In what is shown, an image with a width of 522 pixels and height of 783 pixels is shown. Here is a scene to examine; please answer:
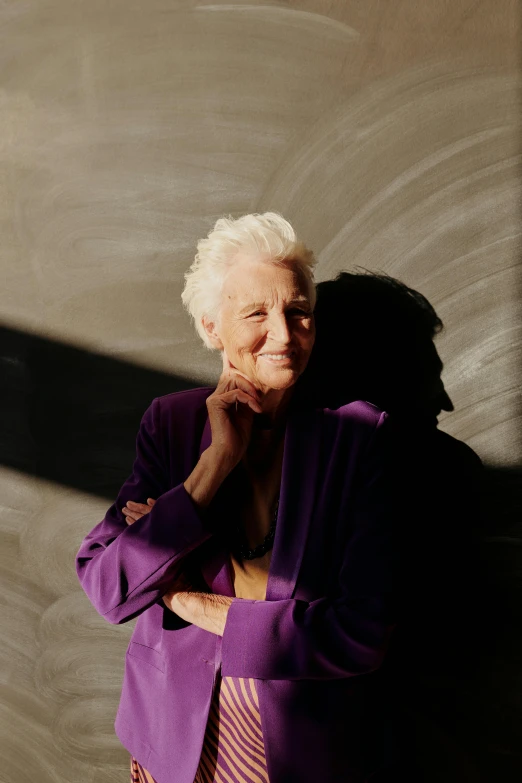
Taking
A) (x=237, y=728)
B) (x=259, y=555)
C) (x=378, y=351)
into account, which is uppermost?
(x=378, y=351)

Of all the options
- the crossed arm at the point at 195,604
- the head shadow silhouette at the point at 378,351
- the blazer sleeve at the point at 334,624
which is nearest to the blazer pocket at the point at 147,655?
the crossed arm at the point at 195,604

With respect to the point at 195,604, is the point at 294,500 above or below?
above

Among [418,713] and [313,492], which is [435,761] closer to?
[418,713]

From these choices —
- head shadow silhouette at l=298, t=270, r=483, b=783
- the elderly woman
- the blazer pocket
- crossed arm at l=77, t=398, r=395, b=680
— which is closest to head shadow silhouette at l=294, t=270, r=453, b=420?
head shadow silhouette at l=298, t=270, r=483, b=783

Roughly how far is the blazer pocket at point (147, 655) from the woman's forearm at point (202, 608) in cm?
16

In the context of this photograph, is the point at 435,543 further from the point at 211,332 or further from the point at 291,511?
the point at 211,332

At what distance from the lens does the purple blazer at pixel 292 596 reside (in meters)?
1.33

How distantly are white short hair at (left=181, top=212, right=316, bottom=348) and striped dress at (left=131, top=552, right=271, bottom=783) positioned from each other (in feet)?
1.79

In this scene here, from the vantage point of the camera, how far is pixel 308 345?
4.70ft

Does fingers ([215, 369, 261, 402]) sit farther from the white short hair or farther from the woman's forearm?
the woman's forearm

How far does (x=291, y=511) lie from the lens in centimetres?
142

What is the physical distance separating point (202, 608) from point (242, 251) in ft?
2.34

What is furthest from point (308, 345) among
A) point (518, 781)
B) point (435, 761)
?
point (518, 781)

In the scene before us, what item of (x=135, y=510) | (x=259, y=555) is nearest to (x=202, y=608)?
(x=259, y=555)
